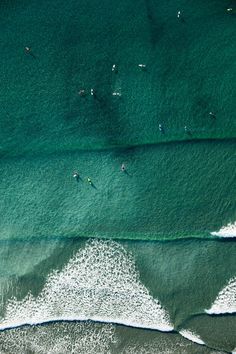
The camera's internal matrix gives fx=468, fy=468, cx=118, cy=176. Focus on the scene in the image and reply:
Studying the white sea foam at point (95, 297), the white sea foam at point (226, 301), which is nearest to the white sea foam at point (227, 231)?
the white sea foam at point (226, 301)

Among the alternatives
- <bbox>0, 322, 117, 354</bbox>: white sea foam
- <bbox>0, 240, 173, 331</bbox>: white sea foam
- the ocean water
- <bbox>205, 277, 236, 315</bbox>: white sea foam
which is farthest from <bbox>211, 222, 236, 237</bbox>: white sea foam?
<bbox>0, 322, 117, 354</bbox>: white sea foam

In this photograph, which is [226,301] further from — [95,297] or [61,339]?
[61,339]

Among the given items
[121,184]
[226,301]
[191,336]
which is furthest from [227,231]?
[121,184]

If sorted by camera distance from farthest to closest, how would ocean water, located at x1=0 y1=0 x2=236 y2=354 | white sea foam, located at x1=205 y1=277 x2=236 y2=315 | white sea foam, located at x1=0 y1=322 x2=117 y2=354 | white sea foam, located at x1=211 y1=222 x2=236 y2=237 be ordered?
1. white sea foam, located at x1=0 y1=322 x2=117 y2=354
2. ocean water, located at x1=0 y1=0 x2=236 y2=354
3. white sea foam, located at x1=211 y1=222 x2=236 y2=237
4. white sea foam, located at x1=205 y1=277 x2=236 y2=315

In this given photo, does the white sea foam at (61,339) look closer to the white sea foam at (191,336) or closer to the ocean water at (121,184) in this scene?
the ocean water at (121,184)

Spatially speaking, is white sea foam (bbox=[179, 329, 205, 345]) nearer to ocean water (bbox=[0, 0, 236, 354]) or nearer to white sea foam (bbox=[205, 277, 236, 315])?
ocean water (bbox=[0, 0, 236, 354])
